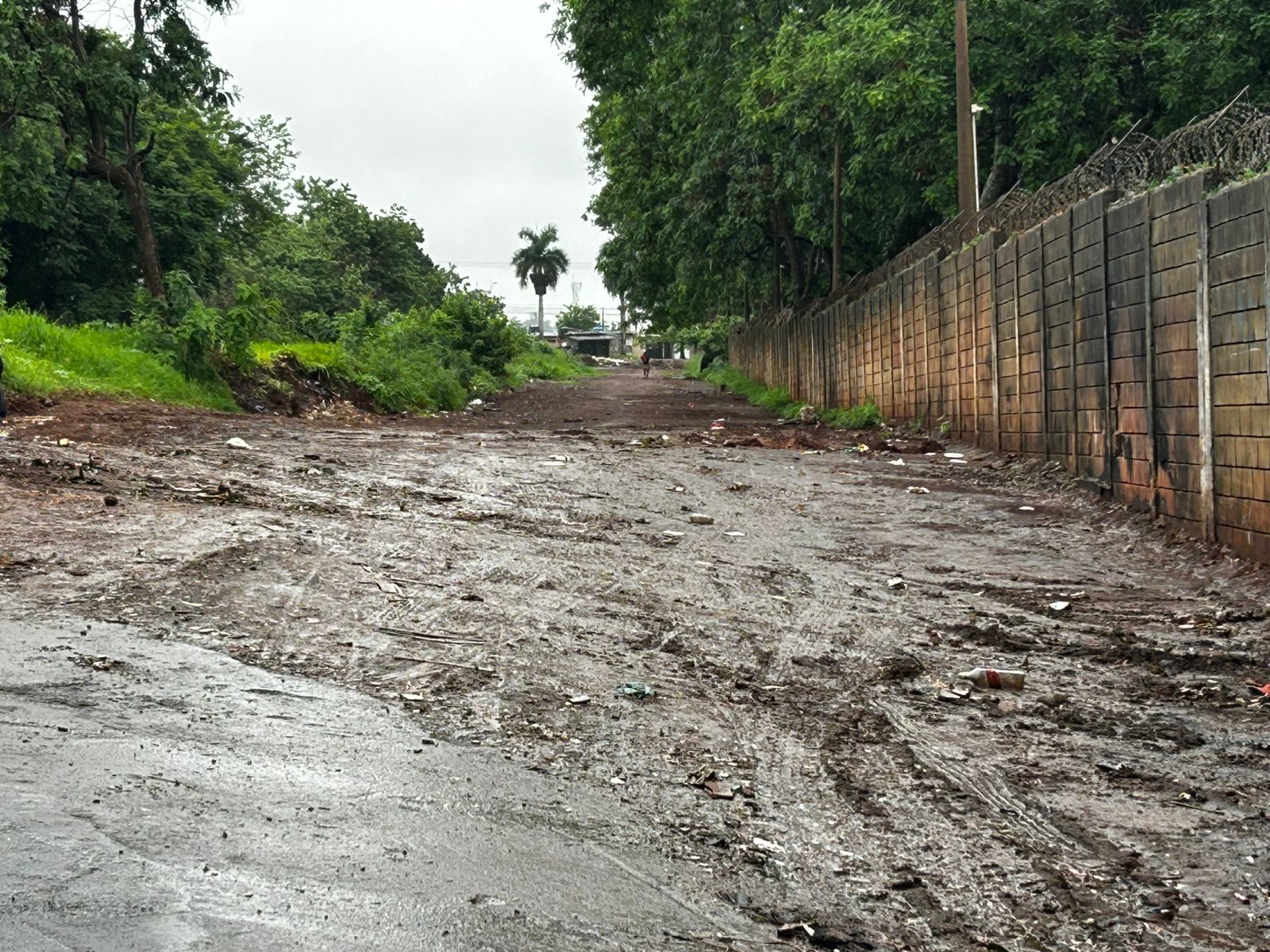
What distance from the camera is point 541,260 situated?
116500 mm

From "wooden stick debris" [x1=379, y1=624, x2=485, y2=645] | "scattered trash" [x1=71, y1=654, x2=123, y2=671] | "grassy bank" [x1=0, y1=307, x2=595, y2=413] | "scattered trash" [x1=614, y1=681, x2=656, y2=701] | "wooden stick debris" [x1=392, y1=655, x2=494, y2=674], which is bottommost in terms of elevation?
"scattered trash" [x1=614, y1=681, x2=656, y2=701]

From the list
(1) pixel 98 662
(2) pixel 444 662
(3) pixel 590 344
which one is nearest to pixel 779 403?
(2) pixel 444 662

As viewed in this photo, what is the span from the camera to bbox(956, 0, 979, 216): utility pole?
17.9m

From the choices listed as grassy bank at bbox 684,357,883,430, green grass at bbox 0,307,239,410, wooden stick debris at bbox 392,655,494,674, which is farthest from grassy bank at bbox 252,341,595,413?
wooden stick debris at bbox 392,655,494,674

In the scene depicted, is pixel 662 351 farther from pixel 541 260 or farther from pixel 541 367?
pixel 541 367

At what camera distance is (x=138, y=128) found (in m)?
28.7

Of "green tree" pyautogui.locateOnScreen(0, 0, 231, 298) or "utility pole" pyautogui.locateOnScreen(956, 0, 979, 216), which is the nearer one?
"utility pole" pyautogui.locateOnScreen(956, 0, 979, 216)

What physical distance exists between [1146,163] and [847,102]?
39.1ft

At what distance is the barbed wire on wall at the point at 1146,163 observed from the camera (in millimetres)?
7645

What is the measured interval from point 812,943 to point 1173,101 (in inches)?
783

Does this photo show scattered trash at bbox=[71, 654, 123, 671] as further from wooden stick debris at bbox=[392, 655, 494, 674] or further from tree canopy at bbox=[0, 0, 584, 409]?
tree canopy at bbox=[0, 0, 584, 409]

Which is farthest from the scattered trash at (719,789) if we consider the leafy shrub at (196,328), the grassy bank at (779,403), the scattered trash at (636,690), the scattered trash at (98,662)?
the grassy bank at (779,403)

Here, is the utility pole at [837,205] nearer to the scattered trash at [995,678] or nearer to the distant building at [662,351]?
the scattered trash at [995,678]

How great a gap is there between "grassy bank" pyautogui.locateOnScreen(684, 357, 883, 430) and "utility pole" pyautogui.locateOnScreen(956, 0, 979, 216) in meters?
3.90
